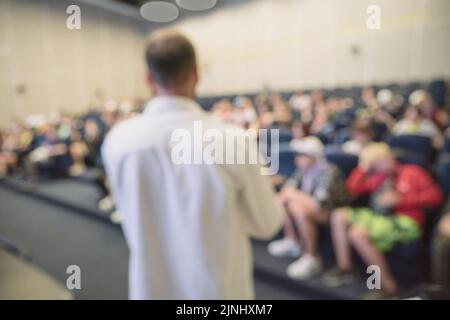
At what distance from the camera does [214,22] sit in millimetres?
6879

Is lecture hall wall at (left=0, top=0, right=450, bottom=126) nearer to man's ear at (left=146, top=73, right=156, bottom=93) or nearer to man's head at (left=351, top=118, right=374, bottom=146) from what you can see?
man's head at (left=351, top=118, right=374, bottom=146)

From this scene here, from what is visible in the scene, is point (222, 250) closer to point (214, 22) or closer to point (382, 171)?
point (382, 171)

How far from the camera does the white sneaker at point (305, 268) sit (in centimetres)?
199

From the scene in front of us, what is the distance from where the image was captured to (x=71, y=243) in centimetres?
284

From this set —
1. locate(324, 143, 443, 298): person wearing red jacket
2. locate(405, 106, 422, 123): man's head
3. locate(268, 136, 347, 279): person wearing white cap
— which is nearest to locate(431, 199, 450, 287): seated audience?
locate(324, 143, 443, 298): person wearing red jacket

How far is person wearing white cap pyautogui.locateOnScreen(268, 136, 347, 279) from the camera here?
2047 millimetres

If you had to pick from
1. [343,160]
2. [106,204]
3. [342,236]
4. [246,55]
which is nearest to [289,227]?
[342,236]

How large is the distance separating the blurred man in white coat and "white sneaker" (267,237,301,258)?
1479 millimetres

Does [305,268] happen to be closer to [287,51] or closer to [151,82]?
[151,82]

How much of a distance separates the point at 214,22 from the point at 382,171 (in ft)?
19.1

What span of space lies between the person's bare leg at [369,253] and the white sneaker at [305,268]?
1.02ft

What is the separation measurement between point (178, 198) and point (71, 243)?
249cm

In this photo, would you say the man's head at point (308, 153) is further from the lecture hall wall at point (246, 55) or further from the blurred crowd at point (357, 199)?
the lecture hall wall at point (246, 55)

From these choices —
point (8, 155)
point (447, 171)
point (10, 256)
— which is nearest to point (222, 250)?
point (10, 256)
